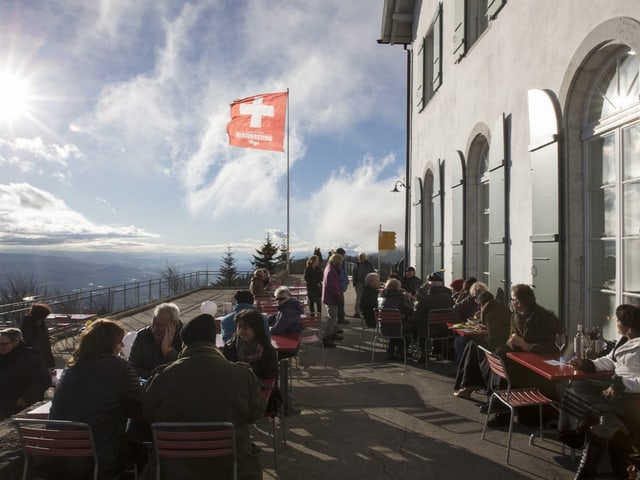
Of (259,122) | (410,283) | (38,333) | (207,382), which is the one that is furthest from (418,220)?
(207,382)

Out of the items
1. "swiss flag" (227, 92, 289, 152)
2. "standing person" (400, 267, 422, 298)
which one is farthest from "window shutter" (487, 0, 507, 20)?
"swiss flag" (227, 92, 289, 152)

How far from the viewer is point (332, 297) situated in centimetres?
952

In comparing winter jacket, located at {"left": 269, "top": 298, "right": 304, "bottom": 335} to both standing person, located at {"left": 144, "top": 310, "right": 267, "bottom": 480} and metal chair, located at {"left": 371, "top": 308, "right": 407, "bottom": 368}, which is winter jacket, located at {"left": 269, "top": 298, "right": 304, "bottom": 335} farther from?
standing person, located at {"left": 144, "top": 310, "right": 267, "bottom": 480}

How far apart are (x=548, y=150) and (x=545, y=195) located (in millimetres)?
514

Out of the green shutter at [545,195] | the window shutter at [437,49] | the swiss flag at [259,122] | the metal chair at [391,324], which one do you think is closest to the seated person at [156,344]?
the metal chair at [391,324]

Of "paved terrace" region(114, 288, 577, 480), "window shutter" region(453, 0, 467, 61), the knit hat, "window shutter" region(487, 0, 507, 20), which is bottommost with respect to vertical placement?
"paved terrace" region(114, 288, 577, 480)

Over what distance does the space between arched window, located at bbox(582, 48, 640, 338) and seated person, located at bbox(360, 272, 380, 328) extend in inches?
154

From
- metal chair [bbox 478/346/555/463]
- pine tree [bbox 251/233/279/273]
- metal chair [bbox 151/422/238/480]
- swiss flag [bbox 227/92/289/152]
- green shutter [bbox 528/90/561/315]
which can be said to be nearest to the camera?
metal chair [bbox 151/422/238/480]

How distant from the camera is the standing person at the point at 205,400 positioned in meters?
2.78

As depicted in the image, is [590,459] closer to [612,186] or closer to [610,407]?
[610,407]

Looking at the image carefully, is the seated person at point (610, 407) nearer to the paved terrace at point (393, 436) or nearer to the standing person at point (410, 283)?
the paved terrace at point (393, 436)

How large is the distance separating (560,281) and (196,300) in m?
14.4

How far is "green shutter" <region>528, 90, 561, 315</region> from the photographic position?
5652mm

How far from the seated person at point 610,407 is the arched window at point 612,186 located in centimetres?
106
